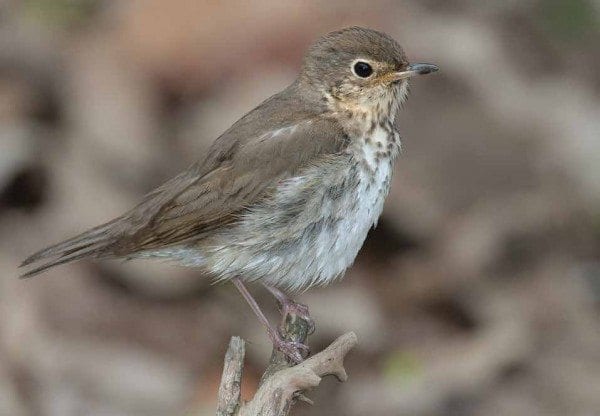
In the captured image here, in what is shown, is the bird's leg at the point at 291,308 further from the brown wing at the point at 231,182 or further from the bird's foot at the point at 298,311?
the brown wing at the point at 231,182

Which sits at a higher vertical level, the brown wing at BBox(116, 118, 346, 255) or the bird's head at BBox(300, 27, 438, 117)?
the bird's head at BBox(300, 27, 438, 117)

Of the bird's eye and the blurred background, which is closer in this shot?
the bird's eye

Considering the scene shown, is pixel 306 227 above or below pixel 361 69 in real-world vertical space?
below

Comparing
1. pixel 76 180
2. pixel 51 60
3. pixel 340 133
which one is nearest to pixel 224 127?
pixel 76 180

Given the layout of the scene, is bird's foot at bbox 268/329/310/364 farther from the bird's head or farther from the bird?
the bird's head

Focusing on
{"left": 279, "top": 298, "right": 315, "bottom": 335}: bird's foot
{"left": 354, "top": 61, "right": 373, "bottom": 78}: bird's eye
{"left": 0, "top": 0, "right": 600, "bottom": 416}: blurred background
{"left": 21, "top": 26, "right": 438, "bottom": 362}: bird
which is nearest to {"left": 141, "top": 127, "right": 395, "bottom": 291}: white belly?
{"left": 21, "top": 26, "right": 438, "bottom": 362}: bird

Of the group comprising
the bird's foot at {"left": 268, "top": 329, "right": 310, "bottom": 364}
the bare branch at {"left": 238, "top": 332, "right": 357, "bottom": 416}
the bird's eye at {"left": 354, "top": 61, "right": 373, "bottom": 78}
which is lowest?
the bare branch at {"left": 238, "top": 332, "right": 357, "bottom": 416}

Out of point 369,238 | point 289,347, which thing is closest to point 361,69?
point 289,347

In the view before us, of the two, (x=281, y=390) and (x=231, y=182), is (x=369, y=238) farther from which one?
(x=281, y=390)
